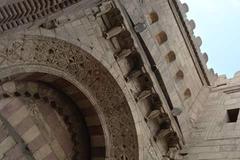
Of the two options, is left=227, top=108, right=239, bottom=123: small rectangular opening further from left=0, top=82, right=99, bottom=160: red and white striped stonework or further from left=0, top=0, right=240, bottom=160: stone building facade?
left=0, top=82, right=99, bottom=160: red and white striped stonework

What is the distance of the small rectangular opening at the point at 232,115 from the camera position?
12336 mm

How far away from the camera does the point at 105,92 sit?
10.6m

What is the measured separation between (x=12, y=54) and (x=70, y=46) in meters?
1.60

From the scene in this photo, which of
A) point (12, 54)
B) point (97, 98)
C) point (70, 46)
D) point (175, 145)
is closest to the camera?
point (12, 54)

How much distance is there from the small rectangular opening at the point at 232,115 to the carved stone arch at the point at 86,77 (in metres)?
3.20

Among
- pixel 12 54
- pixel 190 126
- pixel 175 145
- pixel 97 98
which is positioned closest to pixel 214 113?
pixel 190 126

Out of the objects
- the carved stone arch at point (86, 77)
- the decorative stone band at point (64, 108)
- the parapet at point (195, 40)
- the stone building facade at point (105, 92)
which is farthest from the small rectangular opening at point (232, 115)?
the decorative stone band at point (64, 108)

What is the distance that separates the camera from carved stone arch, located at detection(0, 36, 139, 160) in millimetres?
8719

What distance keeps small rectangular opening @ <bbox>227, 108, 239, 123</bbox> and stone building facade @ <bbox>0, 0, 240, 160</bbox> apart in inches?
1.6

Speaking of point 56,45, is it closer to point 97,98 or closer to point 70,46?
point 70,46

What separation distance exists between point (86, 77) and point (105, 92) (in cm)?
61

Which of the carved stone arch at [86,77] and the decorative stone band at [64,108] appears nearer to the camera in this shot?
the carved stone arch at [86,77]

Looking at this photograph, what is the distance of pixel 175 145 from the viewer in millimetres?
11422

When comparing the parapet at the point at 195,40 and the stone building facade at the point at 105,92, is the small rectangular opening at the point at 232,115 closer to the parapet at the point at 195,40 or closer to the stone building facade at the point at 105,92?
the stone building facade at the point at 105,92
